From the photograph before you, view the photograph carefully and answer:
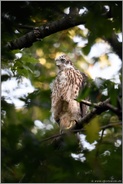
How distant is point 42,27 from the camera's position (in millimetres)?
4465

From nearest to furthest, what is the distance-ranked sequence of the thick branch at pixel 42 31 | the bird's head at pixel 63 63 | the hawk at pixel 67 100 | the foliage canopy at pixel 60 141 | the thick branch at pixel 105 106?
the foliage canopy at pixel 60 141, the thick branch at pixel 105 106, the thick branch at pixel 42 31, the hawk at pixel 67 100, the bird's head at pixel 63 63

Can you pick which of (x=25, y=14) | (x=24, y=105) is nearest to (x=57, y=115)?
(x=24, y=105)

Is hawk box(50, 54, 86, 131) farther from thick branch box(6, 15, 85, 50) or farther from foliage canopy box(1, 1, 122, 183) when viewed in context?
foliage canopy box(1, 1, 122, 183)

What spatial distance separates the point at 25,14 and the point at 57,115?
4064mm

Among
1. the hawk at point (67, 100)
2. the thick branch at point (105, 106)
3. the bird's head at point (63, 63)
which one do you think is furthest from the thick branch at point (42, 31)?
the bird's head at point (63, 63)

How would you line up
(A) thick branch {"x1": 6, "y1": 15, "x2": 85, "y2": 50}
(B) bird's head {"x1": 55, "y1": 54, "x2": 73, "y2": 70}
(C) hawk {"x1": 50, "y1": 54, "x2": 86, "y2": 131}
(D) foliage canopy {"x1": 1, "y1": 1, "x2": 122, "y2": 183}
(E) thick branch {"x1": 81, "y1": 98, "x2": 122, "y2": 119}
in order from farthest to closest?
(B) bird's head {"x1": 55, "y1": 54, "x2": 73, "y2": 70}
(C) hawk {"x1": 50, "y1": 54, "x2": 86, "y2": 131}
(A) thick branch {"x1": 6, "y1": 15, "x2": 85, "y2": 50}
(E) thick branch {"x1": 81, "y1": 98, "x2": 122, "y2": 119}
(D) foliage canopy {"x1": 1, "y1": 1, "x2": 122, "y2": 183}

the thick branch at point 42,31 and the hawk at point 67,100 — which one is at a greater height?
the hawk at point 67,100

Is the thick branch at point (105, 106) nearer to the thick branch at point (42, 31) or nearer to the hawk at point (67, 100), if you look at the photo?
the thick branch at point (42, 31)

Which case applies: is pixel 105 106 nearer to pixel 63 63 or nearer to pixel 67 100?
pixel 67 100

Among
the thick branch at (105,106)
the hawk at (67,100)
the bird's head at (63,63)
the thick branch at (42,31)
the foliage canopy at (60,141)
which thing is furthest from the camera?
the bird's head at (63,63)

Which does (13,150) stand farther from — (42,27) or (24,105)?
(42,27)

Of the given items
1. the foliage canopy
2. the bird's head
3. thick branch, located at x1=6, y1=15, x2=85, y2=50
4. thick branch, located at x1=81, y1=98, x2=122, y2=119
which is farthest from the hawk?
the foliage canopy

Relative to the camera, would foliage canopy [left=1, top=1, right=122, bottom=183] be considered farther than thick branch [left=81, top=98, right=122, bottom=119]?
No

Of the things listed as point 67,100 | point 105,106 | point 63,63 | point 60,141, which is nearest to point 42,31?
point 105,106
